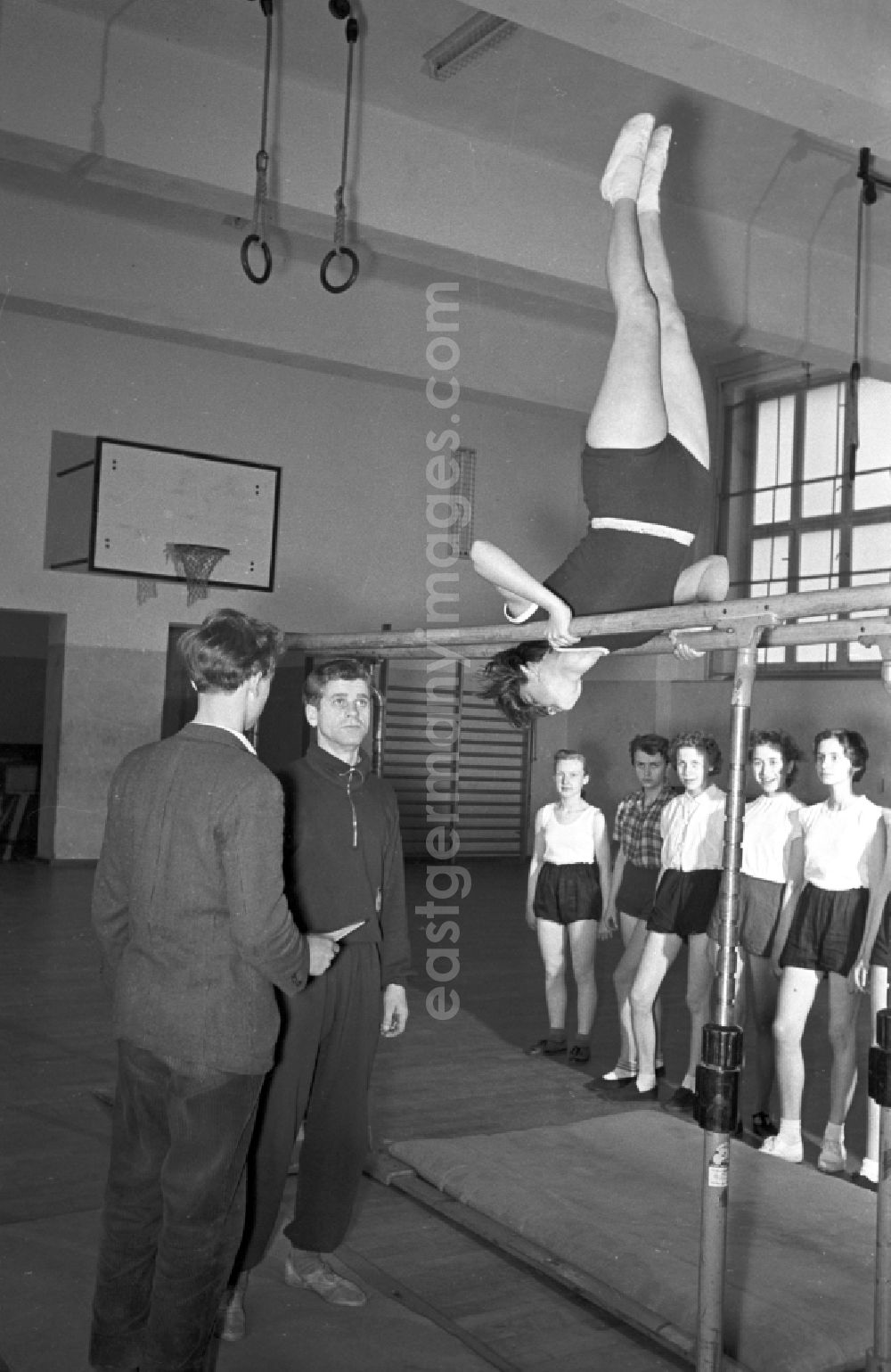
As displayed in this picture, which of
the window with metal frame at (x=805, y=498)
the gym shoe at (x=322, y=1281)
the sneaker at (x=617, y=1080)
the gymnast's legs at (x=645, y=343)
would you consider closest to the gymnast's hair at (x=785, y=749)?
the gymnast's legs at (x=645, y=343)

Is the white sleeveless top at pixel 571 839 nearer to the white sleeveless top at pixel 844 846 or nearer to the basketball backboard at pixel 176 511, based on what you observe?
the white sleeveless top at pixel 844 846

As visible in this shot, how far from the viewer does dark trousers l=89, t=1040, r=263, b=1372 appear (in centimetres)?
235

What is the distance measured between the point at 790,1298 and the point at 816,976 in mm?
1401

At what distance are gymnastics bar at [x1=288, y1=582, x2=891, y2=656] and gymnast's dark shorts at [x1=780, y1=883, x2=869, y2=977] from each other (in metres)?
1.72

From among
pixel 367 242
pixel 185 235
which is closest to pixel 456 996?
pixel 367 242

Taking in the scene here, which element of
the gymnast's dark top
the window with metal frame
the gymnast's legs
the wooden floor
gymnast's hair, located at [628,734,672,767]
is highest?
the window with metal frame

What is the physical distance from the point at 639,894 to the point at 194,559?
230 inches

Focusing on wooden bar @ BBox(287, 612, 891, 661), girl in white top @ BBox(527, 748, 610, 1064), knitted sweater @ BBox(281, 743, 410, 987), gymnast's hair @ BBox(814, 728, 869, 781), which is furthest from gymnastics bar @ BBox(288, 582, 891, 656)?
girl in white top @ BBox(527, 748, 610, 1064)

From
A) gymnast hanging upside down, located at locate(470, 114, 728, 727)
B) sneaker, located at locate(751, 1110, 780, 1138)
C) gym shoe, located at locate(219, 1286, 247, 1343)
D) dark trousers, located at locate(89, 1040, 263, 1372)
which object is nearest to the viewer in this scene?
dark trousers, located at locate(89, 1040, 263, 1372)

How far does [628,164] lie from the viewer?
3527mm

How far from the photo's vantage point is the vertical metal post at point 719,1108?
256cm

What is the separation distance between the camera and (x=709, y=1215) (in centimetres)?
258

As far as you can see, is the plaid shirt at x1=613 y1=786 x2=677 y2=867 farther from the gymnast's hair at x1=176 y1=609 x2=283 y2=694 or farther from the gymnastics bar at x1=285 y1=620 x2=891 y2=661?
the gymnast's hair at x1=176 y1=609 x2=283 y2=694

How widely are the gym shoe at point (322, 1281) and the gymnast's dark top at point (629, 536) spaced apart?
182cm
